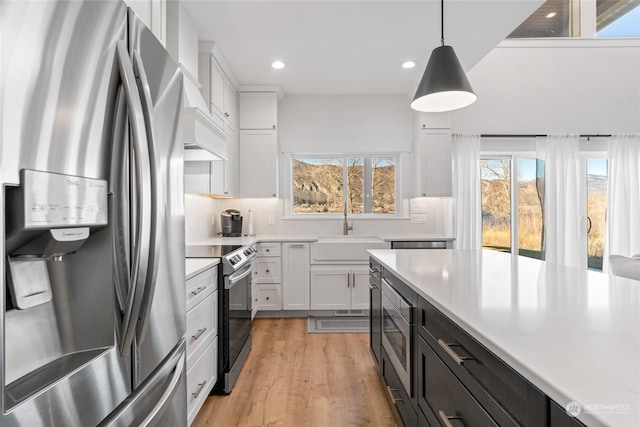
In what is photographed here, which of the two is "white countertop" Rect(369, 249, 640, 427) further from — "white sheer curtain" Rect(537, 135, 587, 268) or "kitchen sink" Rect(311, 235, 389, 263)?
"white sheer curtain" Rect(537, 135, 587, 268)

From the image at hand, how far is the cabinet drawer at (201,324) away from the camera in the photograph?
1681 mm

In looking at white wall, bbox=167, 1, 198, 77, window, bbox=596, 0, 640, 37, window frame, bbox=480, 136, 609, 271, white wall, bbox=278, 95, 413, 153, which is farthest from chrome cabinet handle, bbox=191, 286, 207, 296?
window, bbox=596, 0, 640, 37

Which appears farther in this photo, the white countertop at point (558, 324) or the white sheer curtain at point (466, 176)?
the white sheer curtain at point (466, 176)

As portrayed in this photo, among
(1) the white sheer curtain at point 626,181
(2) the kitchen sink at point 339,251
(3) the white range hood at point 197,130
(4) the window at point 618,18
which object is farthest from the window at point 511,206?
(3) the white range hood at point 197,130

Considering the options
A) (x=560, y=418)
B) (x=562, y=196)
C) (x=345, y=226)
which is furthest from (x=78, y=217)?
(x=562, y=196)

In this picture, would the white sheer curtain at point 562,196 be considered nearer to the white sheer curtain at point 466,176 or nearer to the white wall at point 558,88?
the white wall at point 558,88

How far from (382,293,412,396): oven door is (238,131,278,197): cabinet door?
2.28 metres

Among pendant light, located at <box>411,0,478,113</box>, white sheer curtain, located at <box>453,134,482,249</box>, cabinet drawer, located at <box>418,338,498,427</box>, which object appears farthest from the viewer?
white sheer curtain, located at <box>453,134,482,249</box>

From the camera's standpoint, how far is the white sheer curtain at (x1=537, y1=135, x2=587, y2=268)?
13.8ft

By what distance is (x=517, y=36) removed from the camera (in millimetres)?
4395

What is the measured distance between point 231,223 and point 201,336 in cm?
207

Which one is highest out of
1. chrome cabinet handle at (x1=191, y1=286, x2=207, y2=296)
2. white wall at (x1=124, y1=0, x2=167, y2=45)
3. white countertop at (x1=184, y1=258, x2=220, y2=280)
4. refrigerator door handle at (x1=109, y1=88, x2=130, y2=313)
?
white wall at (x1=124, y1=0, x2=167, y2=45)

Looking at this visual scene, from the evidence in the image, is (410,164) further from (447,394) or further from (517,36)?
(447,394)

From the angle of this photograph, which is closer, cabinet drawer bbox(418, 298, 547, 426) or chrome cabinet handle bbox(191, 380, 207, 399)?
cabinet drawer bbox(418, 298, 547, 426)
